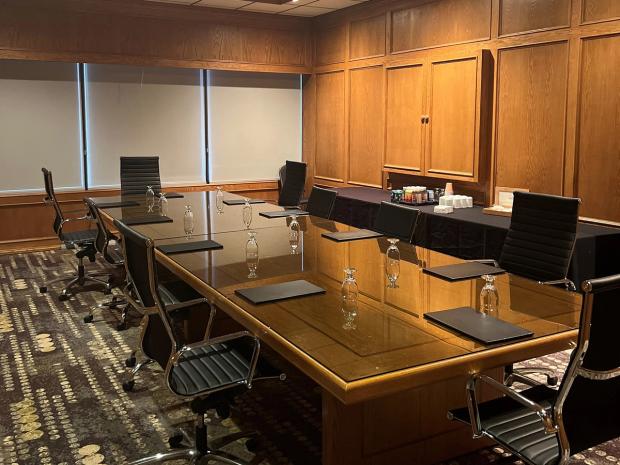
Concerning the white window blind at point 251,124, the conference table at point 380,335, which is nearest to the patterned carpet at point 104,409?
the conference table at point 380,335

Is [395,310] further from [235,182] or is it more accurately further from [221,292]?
[235,182]

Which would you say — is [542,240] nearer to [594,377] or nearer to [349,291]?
[349,291]

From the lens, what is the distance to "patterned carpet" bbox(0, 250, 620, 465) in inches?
115

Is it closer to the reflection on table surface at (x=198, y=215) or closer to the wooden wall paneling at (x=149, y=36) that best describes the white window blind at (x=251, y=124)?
the wooden wall paneling at (x=149, y=36)

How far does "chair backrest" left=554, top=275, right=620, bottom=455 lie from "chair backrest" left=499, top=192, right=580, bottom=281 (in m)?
1.64

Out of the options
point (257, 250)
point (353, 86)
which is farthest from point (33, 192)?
point (257, 250)

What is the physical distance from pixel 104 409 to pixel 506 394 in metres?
2.20

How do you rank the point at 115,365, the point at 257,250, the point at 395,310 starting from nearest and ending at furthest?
the point at 395,310 → the point at 257,250 → the point at 115,365

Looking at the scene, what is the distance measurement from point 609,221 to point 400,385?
3589 millimetres

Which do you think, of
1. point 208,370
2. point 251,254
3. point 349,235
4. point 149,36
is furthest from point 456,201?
point 149,36

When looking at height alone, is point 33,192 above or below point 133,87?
below

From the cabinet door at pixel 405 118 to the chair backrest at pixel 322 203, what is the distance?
1.67 m

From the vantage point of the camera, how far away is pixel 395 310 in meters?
2.49

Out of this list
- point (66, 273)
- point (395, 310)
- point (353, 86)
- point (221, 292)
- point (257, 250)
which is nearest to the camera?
point (395, 310)
